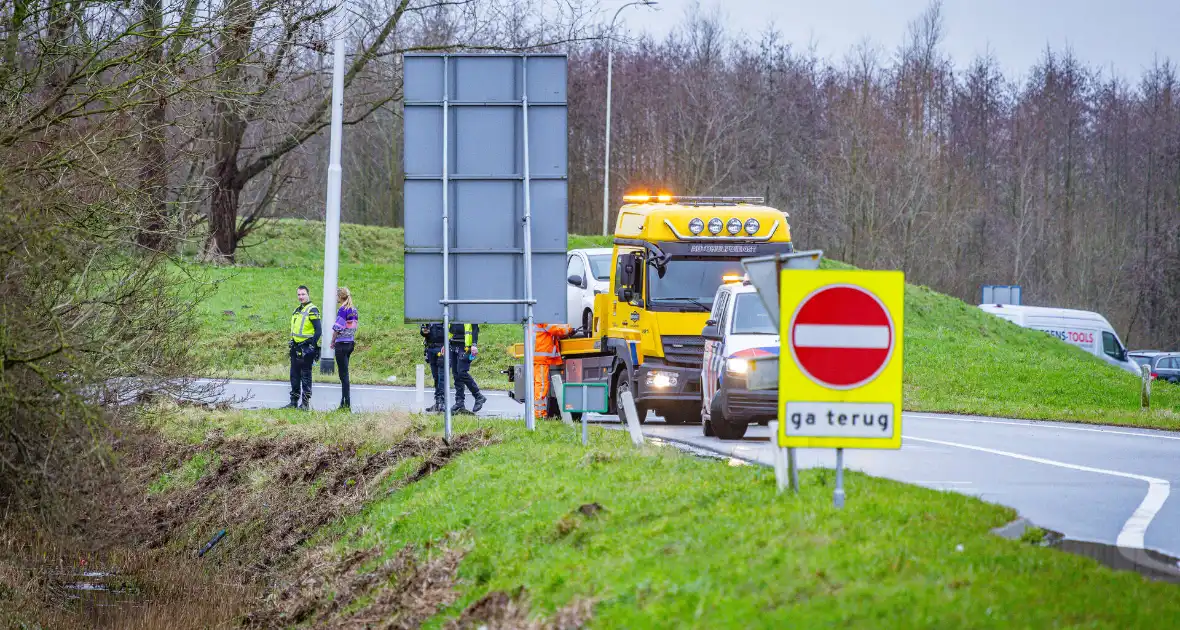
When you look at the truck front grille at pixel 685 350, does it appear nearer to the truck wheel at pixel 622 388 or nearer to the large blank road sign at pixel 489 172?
the truck wheel at pixel 622 388

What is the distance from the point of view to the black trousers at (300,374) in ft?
72.2

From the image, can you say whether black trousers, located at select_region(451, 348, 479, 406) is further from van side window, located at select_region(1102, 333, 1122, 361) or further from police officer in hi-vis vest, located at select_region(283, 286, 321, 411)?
van side window, located at select_region(1102, 333, 1122, 361)

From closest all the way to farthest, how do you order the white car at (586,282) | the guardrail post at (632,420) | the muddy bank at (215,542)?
the muddy bank at (215,542) → the guardrail post at (632,420) → the white car at (586,282)

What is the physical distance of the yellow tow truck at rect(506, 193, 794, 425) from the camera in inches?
793

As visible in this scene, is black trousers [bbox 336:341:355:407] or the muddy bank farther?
black trousers [bbox 336:341:355:407]

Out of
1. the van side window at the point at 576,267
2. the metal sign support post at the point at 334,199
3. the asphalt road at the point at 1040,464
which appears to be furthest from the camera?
the metal sign support post at the point at 334,199

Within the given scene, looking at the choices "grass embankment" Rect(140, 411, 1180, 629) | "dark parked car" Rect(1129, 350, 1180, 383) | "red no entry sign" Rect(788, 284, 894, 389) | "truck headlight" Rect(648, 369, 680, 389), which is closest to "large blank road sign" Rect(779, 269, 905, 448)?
"red no entry sign" Rect(788, 284, 894, 389)

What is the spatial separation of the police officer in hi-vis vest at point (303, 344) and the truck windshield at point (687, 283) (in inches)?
207

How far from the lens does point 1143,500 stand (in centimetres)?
1205

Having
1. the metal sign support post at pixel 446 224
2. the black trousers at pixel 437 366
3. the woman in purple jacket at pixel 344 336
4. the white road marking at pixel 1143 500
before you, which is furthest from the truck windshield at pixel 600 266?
the metal sign support post at pixel 446 224

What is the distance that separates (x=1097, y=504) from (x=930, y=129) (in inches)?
2511

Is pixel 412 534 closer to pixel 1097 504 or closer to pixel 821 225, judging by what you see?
pixel 1097 504

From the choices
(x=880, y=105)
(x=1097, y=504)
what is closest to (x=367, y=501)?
(x=1097, y=504)

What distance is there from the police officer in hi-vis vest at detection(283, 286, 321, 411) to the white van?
109 ft
